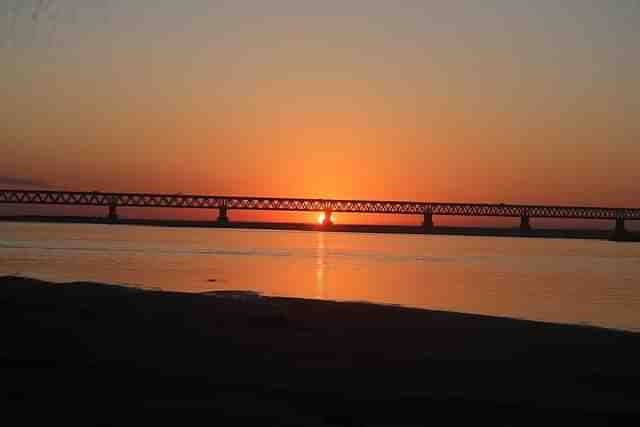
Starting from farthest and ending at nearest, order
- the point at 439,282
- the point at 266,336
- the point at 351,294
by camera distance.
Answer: the point at 439,282
the point at 351,294
the point at 266,336

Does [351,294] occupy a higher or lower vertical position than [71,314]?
lower

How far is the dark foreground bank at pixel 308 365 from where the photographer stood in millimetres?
8984

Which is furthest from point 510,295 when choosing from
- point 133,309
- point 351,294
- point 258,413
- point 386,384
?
point 258,413

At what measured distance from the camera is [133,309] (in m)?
17.0

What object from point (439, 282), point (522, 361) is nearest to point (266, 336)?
point (522, 361)

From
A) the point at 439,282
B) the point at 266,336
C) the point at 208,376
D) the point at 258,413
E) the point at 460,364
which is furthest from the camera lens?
the point at 439,282

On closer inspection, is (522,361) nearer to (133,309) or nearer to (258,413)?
(258,413)

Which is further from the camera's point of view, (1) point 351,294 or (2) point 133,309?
(1) point 351,294

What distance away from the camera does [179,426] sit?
7957 millimetres

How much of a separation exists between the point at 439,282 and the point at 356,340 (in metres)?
22.5

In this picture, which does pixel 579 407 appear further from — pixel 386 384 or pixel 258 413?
pixel 258 413

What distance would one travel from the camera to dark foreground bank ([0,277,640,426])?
8984 millimetres

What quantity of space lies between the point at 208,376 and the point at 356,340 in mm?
4235

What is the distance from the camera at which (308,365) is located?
11.4 m
